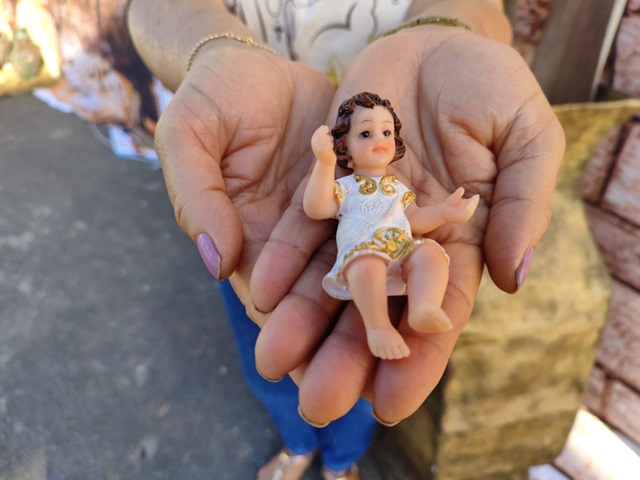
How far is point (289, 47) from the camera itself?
221 centimetres

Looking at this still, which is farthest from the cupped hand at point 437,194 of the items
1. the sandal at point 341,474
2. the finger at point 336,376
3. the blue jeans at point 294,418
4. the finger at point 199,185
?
the sandal at point 341,474

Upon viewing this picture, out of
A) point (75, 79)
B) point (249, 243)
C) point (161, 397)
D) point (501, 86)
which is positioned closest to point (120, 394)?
point (161, 397)

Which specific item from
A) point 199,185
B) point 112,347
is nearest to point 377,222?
point 199,185

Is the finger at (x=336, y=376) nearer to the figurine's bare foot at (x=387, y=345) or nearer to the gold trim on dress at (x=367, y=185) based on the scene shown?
the figurine's bare foot at (x=387, y=345)

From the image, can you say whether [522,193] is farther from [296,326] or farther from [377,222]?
[296,326]

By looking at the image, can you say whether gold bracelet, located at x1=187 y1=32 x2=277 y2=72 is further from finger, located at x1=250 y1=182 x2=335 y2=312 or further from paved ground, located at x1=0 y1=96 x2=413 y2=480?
paved ground, located at x1=0 y1=96 x2=413 y2=480

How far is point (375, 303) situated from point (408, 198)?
0.41 metres

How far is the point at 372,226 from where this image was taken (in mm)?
1497

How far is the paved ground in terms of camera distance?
2.76 metres

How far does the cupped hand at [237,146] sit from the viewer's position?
4.72 feet

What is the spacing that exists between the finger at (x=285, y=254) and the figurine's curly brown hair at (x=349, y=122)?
0.17 metres

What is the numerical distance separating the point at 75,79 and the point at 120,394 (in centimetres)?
363

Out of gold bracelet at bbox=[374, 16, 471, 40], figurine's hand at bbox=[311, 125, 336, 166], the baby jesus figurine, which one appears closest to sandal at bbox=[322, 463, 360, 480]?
the baby jesus figurine

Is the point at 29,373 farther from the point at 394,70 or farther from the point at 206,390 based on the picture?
the point at 394,70
